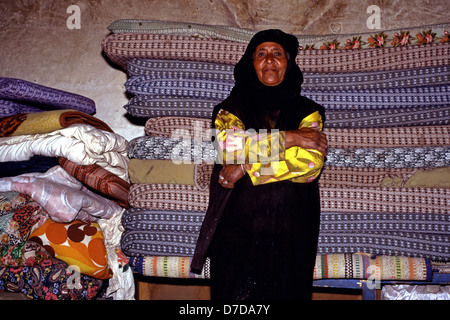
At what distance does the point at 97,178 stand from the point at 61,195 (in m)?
0.18

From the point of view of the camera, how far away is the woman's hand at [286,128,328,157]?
1660 mm

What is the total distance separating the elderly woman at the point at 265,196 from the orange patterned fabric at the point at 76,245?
51 cm

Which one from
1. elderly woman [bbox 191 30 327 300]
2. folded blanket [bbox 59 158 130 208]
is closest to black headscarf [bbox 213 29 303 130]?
elderly woman [bbox 191 30 327 300]

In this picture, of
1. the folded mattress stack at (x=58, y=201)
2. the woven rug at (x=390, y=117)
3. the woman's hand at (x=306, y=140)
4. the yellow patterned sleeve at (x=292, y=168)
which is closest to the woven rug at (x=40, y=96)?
the folded mattress stack at (x=58, y=201)

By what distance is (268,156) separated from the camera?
1.66 meters

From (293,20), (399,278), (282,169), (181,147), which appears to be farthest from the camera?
(293,20)

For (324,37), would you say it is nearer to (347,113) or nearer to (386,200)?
(347,113)

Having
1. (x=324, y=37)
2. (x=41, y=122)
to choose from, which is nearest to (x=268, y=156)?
(x=324, y=37)

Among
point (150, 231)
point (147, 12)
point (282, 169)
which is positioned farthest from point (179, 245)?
point (147, 12)

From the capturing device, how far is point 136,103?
1.98 meters

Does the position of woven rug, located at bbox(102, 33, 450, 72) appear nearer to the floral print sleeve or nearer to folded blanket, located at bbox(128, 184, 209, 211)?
the floral print sleeve

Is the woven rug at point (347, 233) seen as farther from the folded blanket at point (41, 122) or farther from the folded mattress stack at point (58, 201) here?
the folded blanket at point (41, 122)
